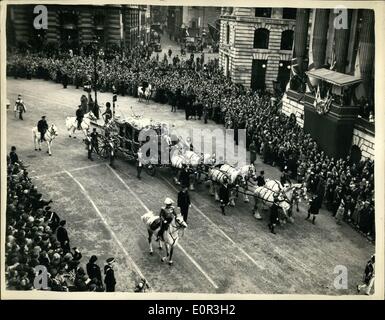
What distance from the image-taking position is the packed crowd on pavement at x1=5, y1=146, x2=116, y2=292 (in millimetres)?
11188

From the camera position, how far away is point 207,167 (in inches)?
816

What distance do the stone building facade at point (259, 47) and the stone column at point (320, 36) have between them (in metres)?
9.78

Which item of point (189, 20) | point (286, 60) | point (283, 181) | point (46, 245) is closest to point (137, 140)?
point (283, 181)

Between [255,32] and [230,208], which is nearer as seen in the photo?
[230,208]

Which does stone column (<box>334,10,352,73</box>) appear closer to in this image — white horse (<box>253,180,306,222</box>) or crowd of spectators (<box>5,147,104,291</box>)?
white horse (<box>253,180,306,222</box>)

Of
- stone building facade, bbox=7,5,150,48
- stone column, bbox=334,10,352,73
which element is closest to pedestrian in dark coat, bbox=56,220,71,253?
stone column, bbox=334,10,352,73

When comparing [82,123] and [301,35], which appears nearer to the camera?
[82,123]

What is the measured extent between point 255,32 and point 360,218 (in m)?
25.0

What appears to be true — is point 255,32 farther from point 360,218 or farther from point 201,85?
point 360,218

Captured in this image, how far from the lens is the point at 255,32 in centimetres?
3819

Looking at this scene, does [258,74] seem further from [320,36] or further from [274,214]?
[274,214]

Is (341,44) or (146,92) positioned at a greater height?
(341,44)

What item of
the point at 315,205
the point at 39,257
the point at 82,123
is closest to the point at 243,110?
the point at 82,123

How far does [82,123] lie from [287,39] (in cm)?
2231
